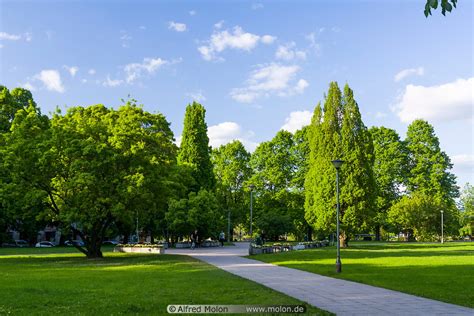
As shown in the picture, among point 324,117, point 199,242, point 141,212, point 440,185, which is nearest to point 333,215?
point 324,117

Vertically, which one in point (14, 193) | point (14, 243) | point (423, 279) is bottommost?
point (14, 243)

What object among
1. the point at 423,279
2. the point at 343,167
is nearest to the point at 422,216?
the point at 343,167

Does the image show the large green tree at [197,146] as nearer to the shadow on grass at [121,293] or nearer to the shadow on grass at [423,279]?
the shadow on grass at [423,279]

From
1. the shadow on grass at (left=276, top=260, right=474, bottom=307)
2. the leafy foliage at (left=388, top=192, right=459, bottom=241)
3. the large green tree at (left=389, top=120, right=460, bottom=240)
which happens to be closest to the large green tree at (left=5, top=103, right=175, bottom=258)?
the shadow on grass at (left=276, top=260, right=474, bottom=307)

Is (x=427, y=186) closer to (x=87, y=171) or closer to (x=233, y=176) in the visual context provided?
(x=233, y=176)

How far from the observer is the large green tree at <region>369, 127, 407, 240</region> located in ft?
231

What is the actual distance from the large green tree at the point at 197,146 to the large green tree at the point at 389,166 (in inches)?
1139

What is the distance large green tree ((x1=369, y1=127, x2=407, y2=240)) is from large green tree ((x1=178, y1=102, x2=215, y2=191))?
2893 centimetres

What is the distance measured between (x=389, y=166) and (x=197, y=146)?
32638 millimetres

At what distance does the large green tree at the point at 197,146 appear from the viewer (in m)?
54.5

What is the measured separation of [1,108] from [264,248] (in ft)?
101

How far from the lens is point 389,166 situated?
70.5m

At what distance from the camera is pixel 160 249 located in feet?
117

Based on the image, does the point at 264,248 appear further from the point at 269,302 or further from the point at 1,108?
the point at 1,108
